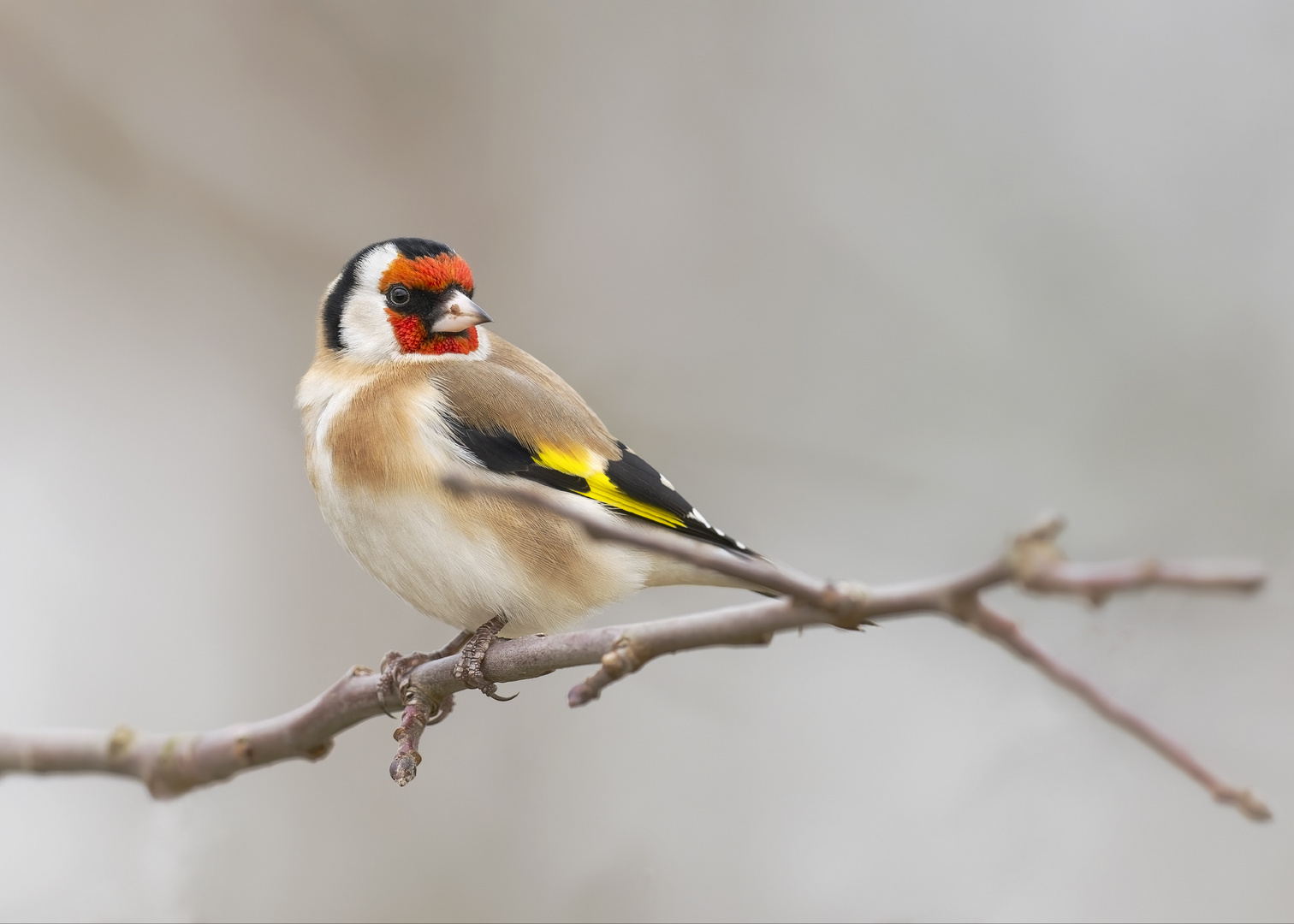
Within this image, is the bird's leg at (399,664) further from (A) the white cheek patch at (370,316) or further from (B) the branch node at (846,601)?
(B) the branch node at (846,601)

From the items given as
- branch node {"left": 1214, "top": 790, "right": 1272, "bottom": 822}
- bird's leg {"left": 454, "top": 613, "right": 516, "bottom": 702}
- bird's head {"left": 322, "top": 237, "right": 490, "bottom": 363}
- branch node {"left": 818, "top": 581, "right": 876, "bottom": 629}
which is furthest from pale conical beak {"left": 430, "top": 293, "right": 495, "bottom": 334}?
branch node {"left": 1214, "top": 790, "right": 1272, "bottom": 822}

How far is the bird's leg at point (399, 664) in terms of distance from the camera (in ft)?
9.62

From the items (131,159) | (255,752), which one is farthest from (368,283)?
(131,159)

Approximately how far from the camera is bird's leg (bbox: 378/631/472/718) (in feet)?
9.62

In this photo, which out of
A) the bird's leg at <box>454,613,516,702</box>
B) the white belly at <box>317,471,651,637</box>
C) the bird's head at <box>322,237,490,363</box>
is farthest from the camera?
the bird's head at <box>322,237,490,363</box>

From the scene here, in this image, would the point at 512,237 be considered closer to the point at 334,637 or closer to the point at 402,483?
the point at 334,637

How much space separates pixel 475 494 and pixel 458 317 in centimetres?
74

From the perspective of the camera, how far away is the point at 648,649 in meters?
1.76

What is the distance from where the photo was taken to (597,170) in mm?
7285

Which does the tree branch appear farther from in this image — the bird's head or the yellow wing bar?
the bird's head

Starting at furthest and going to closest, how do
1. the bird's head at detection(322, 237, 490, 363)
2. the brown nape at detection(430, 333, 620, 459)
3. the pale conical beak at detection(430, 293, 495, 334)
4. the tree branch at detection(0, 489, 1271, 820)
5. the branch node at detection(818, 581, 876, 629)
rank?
the bird's head at detection(322, 237, 490, 363) < the pale conical beak at detection(430, 293, 495, 334) < the brown nape at detection(430, 333, 620, 459) < the branch node at detection(818, 581, 876, 629) < the tree branch at detection(0, 489, 1271, 820)

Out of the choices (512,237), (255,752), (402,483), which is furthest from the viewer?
(512,237)

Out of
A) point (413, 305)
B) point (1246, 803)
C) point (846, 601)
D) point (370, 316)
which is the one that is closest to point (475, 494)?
point (413, 305)

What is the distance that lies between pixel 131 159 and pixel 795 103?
159 inches
